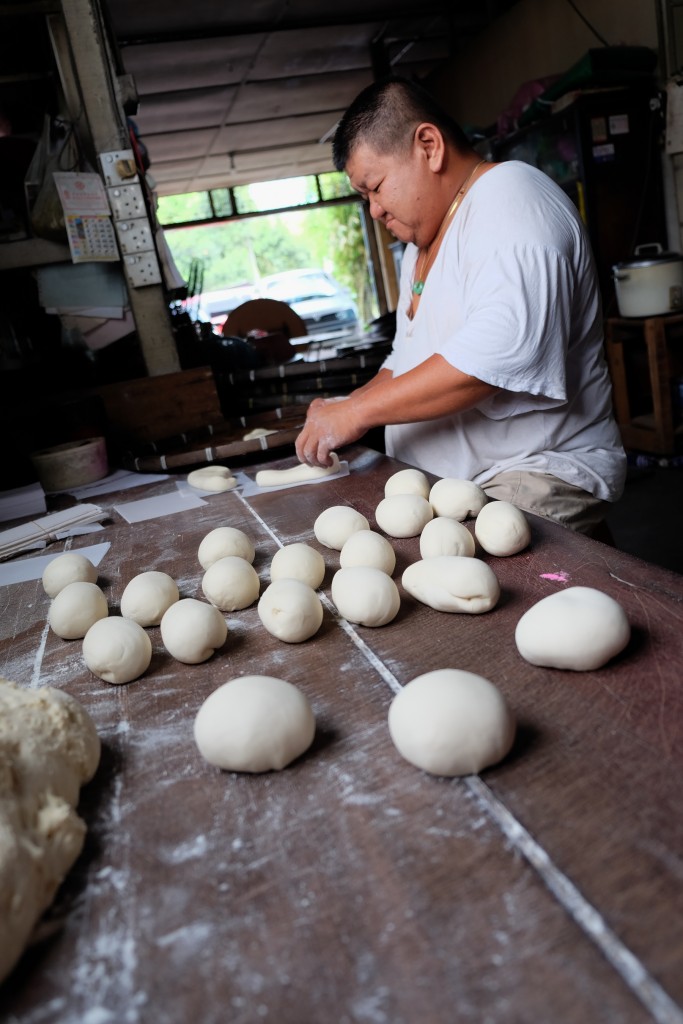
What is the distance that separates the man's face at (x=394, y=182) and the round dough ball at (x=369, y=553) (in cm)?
107

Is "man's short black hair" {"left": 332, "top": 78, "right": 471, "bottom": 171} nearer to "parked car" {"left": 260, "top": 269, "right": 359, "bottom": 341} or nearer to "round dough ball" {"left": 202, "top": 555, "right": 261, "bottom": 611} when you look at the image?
"round dough ball" {"left": 202, "top": 555, "right": 261, "bottom": 611}

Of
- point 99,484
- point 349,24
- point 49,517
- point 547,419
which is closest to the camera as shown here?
point 547,419

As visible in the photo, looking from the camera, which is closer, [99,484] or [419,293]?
[419,293]

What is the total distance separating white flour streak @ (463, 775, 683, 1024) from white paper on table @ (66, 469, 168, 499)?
6.53 ft

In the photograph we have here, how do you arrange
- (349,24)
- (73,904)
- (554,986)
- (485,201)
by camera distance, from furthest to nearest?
(349,24) < (485,201) < (73,904) < (554,986)

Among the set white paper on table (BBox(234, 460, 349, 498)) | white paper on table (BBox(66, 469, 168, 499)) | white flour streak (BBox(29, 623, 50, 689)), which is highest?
white paper on table (BBox(66, 469, 168, 499))

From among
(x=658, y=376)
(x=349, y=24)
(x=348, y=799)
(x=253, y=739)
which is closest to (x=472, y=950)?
(x=348, y=799)

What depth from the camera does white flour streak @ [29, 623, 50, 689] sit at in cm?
123

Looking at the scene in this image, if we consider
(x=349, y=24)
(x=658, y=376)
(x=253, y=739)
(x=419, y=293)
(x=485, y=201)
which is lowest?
(x=658, y=376)

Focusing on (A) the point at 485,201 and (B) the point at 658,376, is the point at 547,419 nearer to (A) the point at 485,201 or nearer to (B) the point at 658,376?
(A) the point at 485,201

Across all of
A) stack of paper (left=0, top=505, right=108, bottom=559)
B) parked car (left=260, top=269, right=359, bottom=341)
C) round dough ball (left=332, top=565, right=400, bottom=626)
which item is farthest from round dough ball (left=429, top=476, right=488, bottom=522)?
parked car (left=260, top=269, right=359, bottom=341)

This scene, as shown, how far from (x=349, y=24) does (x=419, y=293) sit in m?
5.31

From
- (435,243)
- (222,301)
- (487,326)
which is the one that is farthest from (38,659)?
(222,301)

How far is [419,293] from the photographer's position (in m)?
2.31
